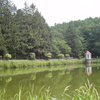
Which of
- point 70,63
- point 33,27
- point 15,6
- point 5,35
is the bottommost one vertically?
point 70,63

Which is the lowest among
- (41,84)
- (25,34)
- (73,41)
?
(41,84)

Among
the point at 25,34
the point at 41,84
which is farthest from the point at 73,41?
the point at 41,84

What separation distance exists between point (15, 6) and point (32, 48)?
9.65 meters

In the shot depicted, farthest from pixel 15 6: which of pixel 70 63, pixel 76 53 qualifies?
pixel 76 53

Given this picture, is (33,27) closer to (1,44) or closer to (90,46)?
(1,44)

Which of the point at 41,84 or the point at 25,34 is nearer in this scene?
the point at 41,84

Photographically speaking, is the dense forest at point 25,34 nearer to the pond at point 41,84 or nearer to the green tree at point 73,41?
the green tree at point 73,41

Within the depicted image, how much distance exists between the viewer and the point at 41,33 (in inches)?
1278

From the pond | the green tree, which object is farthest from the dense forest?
the pond

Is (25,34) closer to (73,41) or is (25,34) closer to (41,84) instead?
(73,41)

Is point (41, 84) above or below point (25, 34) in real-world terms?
below

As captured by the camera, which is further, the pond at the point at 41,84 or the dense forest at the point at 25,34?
the dense forest at the point at 25,34

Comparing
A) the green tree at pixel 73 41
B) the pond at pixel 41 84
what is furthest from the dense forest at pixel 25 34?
the pond at pixel 41 84

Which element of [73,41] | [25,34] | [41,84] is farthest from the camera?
[73,41]
